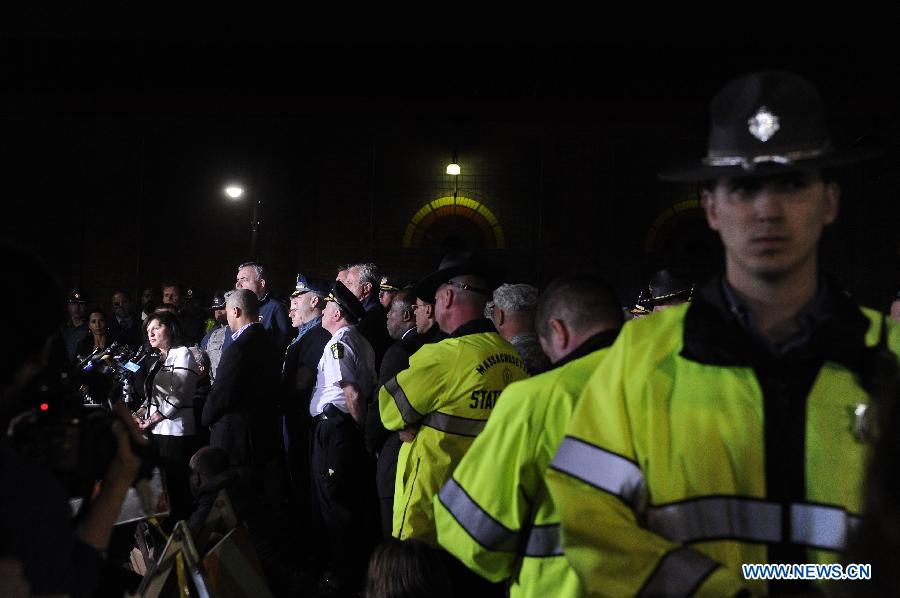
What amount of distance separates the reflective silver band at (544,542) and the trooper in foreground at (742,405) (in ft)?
2.09

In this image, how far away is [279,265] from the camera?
607 inches

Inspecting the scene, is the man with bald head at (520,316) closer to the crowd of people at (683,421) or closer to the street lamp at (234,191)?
the crowd of people at (683,421)

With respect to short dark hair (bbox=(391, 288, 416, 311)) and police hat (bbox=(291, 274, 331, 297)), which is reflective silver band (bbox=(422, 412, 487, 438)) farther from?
police hat (bbox=(291, 274, 331, 297))

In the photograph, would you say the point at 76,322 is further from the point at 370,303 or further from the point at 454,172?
the point at 454,172

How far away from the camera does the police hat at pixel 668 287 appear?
612cm

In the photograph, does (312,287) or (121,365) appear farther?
(312,287)

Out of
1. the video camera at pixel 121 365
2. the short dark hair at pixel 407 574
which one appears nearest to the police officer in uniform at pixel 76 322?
the video camera at pixel 121 365

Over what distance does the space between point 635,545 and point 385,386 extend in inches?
107

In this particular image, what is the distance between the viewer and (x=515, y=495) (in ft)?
8.16

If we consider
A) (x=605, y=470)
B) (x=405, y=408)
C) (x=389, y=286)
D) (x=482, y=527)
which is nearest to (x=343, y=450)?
(x=405, y=408)

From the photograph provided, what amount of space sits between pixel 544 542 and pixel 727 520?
32.3 inches

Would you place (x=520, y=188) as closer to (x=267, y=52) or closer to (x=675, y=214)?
(x=675, y=214)

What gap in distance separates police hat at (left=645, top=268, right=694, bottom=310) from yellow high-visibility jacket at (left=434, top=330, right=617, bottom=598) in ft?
12.1

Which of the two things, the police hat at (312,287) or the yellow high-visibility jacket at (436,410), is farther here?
the police hat at (312,287)
